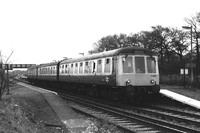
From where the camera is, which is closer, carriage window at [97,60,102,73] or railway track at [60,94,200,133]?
railway track at [60,94,200,133]

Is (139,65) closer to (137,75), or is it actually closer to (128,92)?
(137,75)

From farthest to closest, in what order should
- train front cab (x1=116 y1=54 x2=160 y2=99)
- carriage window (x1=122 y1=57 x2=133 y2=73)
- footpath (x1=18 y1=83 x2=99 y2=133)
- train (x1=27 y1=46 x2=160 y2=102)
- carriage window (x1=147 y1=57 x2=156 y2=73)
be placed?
carriage window (x1=147 y1=57 x2=156 y2=73)
carriage window (x1=122 y1=57 x2=133 y2=73)
train (x1=27 y1=46 x2=160 y2=102)
train front cab (x1=116 y1=54 x2=160 y2=99)
footpath (x1=18 y1=83 x2=99 y2=133)

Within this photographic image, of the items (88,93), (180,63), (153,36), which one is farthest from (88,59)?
(153,36)

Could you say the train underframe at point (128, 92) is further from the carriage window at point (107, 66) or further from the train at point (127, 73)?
the carriage window at point (107, 66)

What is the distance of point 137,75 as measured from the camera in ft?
54.4

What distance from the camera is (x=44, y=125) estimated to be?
1089 centimetres

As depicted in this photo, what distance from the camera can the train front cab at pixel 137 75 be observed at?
16250 mm

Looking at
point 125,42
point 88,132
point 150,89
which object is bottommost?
point 88,132

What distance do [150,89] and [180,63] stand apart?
42.1 meters

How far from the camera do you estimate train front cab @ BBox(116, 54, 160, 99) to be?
16.2m

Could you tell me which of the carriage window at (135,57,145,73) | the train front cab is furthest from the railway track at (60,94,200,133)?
the carriage window at (135,57,145,73)

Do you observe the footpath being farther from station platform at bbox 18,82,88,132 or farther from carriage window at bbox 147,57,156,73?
carriage window at bbox 147,57,156,73

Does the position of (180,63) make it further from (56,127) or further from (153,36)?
(56,127)

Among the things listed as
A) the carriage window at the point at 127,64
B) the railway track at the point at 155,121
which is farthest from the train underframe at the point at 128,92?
the railway track at the point at 155,121
